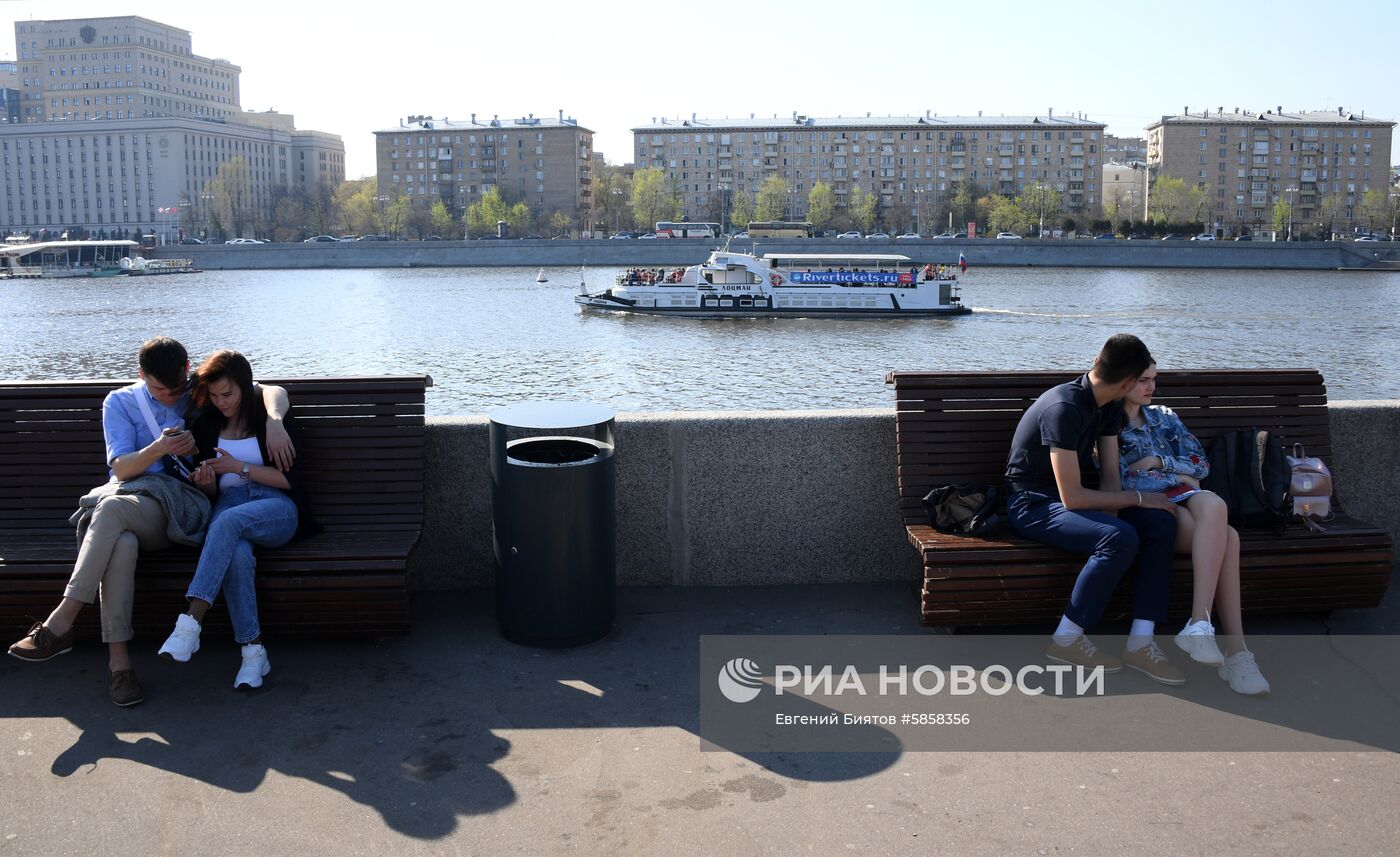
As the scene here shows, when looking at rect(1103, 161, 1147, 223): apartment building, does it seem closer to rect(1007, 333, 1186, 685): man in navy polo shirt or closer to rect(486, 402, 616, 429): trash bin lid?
rect(1007, 333, 1186, 685): man in navy polo shirt

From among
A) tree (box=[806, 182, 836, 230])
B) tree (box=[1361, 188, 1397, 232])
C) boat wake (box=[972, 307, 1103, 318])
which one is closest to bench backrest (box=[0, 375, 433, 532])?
boat wake (box=[972, 307, 1103, 318])

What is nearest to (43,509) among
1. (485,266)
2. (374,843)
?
(374,843)

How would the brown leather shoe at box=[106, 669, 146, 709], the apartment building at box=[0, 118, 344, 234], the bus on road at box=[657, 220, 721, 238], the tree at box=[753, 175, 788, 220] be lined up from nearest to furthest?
the brown leather shoe at box=[106, 669, 146, 709] → the bus on road at box=[657, 220, 721, 238] → the tree at box=[753, 175, 788, 220] → the apartment building at box=[0, 118, 344, 234]

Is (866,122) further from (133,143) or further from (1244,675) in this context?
(1244,675)

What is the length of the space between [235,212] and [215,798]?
15083 cm

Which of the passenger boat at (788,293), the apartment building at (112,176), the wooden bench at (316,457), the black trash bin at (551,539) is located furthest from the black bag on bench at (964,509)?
the apartment building at (112,176)

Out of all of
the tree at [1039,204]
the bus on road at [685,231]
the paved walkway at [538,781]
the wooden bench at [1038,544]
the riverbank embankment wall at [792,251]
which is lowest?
the paved walkway at [538,781]

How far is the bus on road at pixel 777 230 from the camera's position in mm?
102875

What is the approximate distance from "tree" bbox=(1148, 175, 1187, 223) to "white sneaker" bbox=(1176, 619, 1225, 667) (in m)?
128

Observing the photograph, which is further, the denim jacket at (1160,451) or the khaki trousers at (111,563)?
the denim jacket at (1160,451)

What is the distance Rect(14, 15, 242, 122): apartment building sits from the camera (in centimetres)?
16488

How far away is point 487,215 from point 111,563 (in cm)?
12779

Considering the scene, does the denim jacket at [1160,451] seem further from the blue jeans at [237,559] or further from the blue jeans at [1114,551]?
the blue jeans at [237,559]

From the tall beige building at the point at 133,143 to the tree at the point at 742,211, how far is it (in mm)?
55831
